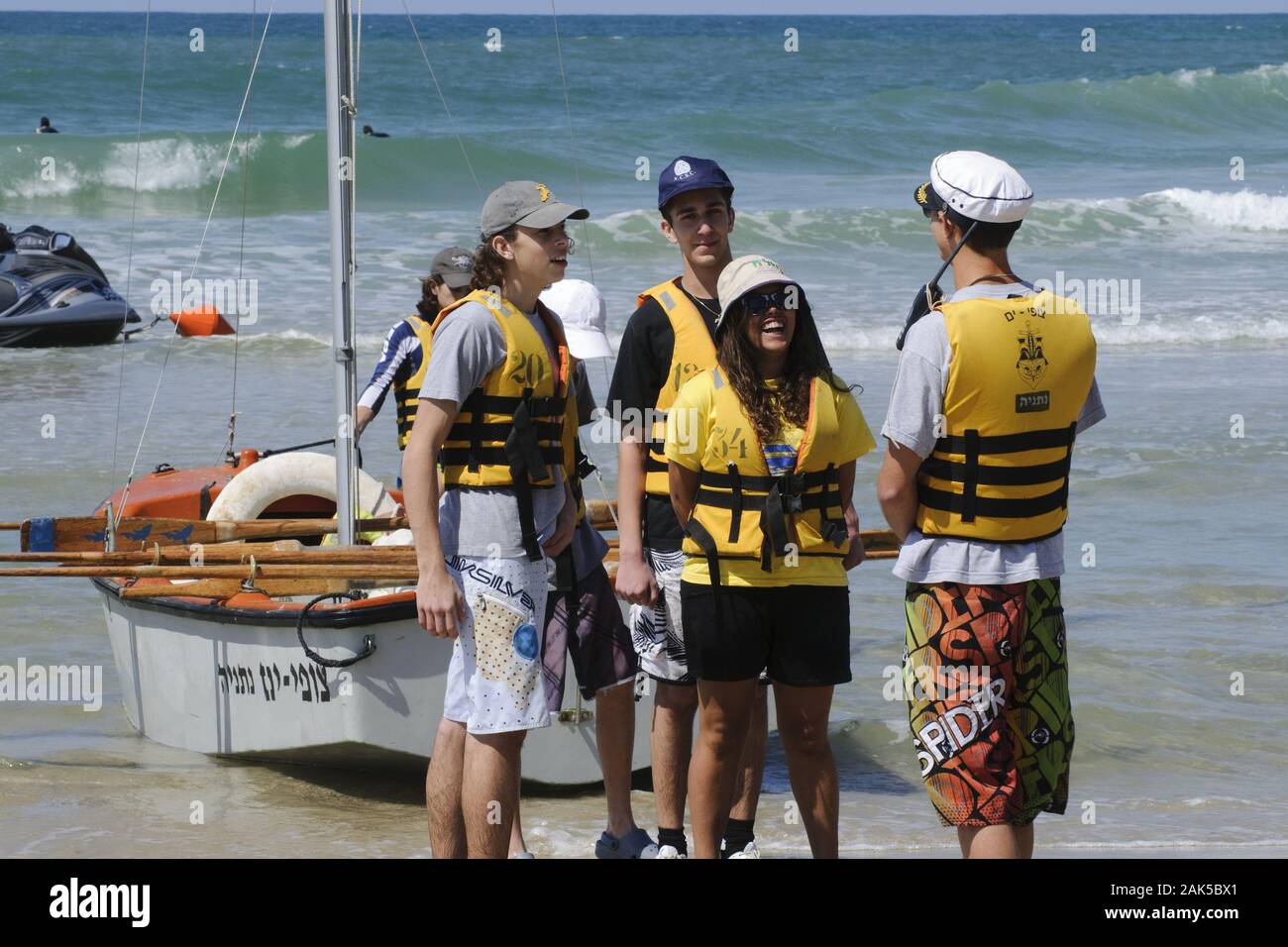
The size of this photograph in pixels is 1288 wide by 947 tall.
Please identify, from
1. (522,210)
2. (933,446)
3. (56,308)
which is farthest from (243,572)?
(56,308)

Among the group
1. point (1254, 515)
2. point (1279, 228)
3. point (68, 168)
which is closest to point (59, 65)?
point (68, 168)

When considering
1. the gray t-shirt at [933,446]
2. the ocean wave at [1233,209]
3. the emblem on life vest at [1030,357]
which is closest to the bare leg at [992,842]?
the gray t-shirt at [933,446]

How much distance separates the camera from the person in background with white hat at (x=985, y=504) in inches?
130

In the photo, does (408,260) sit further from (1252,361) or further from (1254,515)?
(1254,515)

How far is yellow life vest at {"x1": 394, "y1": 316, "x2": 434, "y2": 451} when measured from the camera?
5953 mm

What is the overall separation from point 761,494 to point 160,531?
330 centimetres

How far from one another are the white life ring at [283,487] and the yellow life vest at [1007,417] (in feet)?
11.8

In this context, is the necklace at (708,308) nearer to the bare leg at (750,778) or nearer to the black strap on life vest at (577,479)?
the black strap on life vest at (577,479)

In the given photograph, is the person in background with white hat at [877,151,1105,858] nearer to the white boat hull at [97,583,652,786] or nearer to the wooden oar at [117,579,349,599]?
the white boat hull at [97,583,652,786]

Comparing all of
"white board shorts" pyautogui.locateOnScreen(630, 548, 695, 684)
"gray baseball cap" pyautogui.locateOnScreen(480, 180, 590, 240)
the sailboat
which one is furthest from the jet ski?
"gray baseball cap" pyautogui.locateOnScreen(480, 180, 590, 240)

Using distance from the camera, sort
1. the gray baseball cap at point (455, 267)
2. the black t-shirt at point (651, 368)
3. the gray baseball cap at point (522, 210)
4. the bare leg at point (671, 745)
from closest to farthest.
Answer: the gray baseball cap at point (522, 210)
the black t-shirt at point (651, 368)
the bare leg at point (671, 745)
the gray baseball cap at point (455, 267)

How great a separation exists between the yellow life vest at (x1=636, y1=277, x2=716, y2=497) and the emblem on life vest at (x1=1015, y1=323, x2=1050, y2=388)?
102 cm

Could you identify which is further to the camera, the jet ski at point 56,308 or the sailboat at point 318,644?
the jet ski at point 56,308

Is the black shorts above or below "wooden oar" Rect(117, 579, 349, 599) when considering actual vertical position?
above
